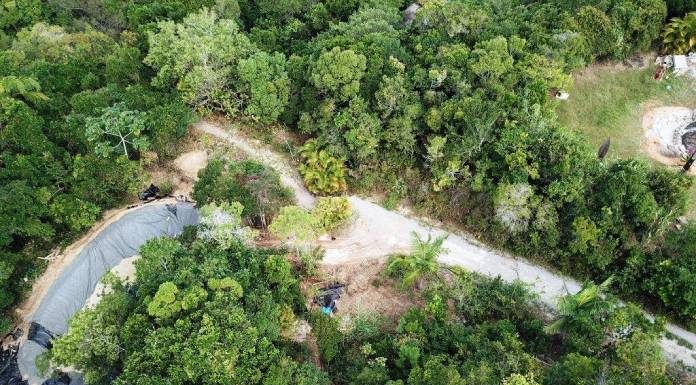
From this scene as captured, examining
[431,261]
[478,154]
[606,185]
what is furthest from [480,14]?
[431,261]

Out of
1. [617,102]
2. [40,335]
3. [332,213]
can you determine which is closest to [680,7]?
[617,102]

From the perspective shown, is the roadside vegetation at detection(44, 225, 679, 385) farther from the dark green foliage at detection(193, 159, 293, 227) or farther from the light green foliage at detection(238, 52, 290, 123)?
the light green foliage at detection(238, 52, 290, 123)

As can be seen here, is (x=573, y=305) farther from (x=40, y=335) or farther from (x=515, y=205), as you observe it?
(x=40, y=335)

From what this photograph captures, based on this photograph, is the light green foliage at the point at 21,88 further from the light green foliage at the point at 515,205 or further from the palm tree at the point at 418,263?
the light green foliage at the point at 515,205

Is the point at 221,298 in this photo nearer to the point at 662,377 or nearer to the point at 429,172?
the point at 429,172

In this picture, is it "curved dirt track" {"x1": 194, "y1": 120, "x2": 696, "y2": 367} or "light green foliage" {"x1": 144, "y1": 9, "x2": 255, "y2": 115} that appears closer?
"curved dirt track" {"x1": 194, "y1": 120, "x2": 696, "y2": 367}

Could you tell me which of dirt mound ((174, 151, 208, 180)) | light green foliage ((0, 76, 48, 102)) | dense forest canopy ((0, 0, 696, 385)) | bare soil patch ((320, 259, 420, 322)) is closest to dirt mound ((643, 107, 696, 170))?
dense forest canopy ((0, 0, 696, 385))
